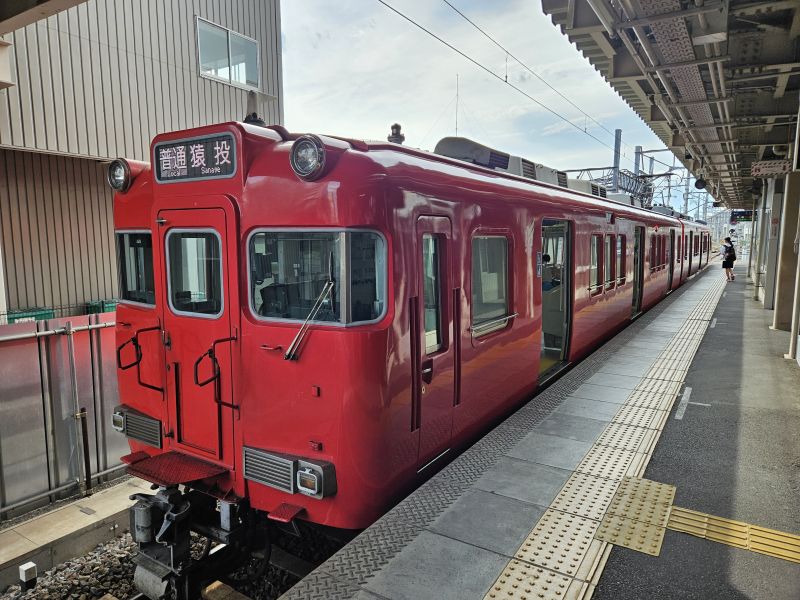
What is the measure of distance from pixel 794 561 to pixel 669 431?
210 centimetres

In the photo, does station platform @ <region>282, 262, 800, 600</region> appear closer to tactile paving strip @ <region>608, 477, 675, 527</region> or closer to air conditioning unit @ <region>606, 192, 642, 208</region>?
tactile paving strip @ <region>608, 477, 675, 527</region>

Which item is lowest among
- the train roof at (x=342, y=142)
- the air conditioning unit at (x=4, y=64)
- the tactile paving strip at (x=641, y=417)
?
the tactile paving strip at (x=641, y=417)

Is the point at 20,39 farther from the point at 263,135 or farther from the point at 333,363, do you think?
the point at 333,363

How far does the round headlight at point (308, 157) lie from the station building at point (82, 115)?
711cm

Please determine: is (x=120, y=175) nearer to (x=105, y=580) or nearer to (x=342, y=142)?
(x=342, y=142)

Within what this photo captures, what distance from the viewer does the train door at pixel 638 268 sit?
11.4 m

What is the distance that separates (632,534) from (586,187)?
6453 millimetres

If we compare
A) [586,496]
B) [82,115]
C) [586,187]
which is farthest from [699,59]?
[82,115]

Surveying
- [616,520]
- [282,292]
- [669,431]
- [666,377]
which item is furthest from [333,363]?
[666,377]

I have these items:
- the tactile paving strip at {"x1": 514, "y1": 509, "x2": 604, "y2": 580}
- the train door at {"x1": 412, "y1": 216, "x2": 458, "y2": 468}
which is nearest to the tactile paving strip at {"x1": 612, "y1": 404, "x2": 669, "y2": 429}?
the tactile paving strip at {"x1": 514, "y1": 509, "x2": 604, "y2": 580}

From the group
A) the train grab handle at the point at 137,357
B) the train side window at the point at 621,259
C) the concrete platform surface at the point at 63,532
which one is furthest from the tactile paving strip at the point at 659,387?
the concrete platform surface at the point at 63,532

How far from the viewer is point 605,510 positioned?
375 cm

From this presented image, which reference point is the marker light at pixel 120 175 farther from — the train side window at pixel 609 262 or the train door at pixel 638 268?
the train door at pixel 638 268

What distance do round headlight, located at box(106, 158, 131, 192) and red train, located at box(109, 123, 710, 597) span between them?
15 millimetres
